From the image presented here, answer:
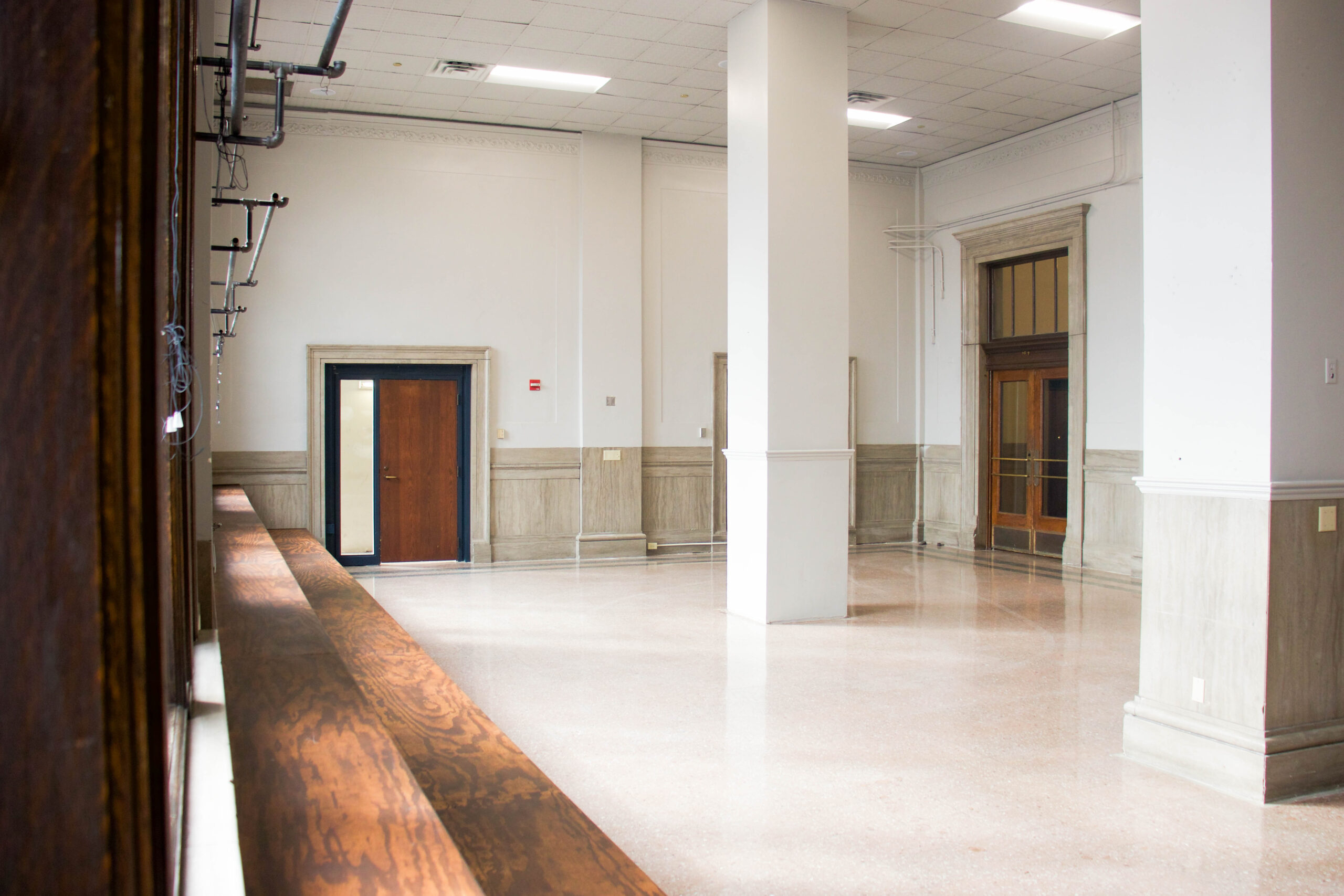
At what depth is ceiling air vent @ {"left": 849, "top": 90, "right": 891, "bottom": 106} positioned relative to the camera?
32.3 ft

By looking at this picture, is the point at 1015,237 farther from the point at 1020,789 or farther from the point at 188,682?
the point at 188,682

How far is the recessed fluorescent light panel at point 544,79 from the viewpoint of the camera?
9234 mm

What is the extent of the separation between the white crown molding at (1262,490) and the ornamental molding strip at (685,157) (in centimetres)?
823

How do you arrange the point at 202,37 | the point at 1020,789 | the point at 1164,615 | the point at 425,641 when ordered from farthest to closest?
the point at 425,641, the point at 1164,615, the point at 1020,789, the point at 202,37

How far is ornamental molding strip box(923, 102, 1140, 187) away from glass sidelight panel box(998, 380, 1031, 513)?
2.58 meters

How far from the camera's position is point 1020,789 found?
4.03 metres

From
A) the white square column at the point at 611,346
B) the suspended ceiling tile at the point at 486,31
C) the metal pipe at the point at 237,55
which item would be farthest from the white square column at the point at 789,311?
the metal pipe at the point at 237,55

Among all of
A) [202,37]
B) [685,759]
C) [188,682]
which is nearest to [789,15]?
[202,37]

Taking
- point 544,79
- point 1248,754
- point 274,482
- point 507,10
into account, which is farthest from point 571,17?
point 1248,754

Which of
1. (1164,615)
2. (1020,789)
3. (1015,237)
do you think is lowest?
(1020,789)

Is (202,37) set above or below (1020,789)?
above

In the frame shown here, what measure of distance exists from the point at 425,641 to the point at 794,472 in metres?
2.89

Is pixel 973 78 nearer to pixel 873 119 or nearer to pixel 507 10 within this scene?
pixel 873 119

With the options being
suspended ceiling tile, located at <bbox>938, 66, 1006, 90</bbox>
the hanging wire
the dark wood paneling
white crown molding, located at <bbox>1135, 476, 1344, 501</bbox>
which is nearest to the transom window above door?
suspended ceiling tile, located at <bbox>938, 66, 1006, 90</bbox>
